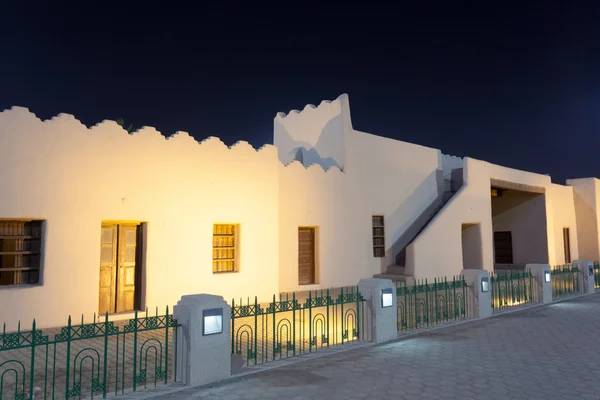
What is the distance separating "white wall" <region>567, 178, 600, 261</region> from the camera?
2639 centimetres

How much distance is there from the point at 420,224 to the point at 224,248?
9.60m

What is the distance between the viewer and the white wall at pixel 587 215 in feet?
86.6

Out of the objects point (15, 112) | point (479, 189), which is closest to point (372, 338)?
point (15, 112)

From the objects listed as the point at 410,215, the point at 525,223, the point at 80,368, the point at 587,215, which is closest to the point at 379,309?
the point at 80,368

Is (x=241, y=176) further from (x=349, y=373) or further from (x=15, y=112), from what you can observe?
(x=349, y=373)

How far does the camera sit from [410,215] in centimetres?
1906

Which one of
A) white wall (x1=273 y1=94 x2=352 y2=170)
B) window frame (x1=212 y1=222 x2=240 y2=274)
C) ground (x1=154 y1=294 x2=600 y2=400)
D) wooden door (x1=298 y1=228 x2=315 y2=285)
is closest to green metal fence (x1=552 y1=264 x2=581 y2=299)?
ground (x1=154 y1=294 x2=600 y2=400)

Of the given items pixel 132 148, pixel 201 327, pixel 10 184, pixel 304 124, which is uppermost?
pixel 304 124

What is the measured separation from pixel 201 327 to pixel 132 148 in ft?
21.3

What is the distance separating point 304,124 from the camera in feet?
60.8

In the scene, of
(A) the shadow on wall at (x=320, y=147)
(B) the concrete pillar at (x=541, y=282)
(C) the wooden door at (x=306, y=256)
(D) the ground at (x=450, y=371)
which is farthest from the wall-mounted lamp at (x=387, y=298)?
(A) the shadow on wall at (x=320, y=147)

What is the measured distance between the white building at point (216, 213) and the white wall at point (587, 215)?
7.22 meters

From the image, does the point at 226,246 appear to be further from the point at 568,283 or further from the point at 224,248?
the point at 568,283

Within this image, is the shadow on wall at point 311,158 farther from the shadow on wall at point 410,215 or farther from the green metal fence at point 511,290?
the green metal fence at point 511,290
